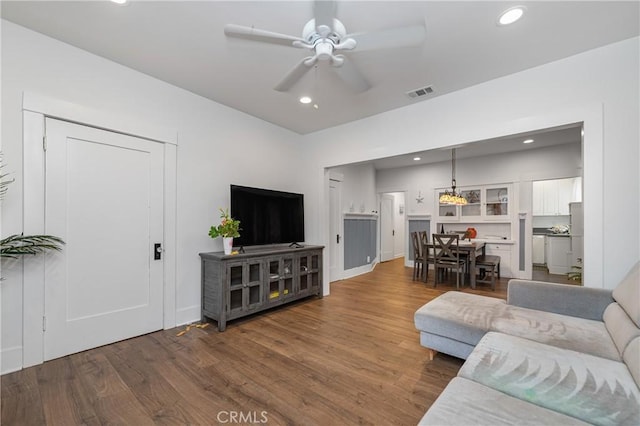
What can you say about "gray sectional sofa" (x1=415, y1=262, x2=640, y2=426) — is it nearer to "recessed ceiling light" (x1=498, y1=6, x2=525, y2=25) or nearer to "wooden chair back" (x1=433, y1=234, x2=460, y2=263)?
"recessed ceiling light" (x1=498, y1=6, x2=525, y2=25)

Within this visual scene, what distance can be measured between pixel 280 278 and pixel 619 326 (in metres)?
3.17

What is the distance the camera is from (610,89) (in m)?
2.43

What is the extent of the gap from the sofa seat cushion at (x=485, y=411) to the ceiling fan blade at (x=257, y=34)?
218 cm

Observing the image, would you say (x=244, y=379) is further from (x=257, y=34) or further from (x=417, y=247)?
(x=417, y=247)

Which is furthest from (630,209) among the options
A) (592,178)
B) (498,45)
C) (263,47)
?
(263,47)

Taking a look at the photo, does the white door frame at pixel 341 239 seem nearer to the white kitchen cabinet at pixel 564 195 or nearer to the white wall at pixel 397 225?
the white wall at pixel 397 225

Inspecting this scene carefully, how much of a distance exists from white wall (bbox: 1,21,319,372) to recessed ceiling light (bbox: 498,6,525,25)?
3.13m

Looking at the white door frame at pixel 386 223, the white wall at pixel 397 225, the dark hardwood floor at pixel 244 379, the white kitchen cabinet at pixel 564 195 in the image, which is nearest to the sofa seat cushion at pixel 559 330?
the dark hardwood floor at pixel 244 379

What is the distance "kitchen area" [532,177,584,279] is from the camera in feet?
20.0

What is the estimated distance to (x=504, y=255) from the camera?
6164 millimetres

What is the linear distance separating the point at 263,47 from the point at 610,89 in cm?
313

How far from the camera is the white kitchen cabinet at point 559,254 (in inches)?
246

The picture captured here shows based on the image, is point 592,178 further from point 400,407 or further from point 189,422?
point 189,422

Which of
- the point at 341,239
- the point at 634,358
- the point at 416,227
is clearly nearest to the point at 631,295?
the point at 634,358
